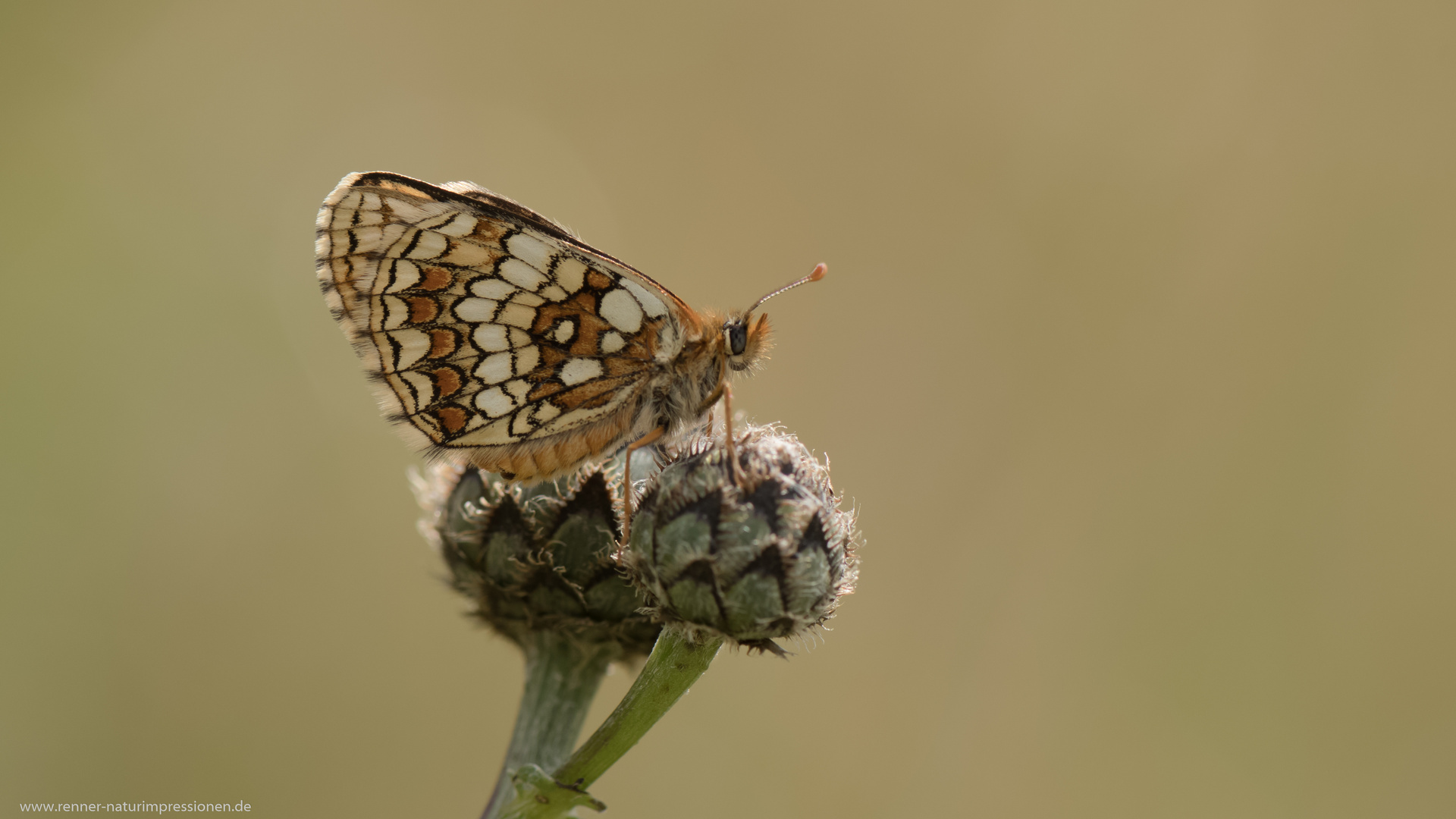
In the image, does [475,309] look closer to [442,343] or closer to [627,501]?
[442,343]

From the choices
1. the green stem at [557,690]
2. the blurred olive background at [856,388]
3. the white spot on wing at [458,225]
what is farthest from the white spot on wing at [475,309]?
the blurred olive background at [856,388]

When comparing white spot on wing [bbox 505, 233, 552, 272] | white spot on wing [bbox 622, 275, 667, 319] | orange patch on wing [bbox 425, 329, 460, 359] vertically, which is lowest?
orange patch on wing [bbox 425, 329, 460, 359]

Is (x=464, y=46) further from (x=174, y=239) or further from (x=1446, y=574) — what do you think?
(x=1446, y=574)

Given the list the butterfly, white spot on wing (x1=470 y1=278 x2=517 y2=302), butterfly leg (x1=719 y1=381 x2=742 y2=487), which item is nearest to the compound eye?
the butterfly

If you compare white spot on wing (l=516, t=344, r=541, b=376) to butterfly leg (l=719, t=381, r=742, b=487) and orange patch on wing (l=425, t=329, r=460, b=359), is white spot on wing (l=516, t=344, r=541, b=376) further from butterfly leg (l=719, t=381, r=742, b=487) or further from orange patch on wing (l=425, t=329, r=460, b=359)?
butterfly leg (l=719, t=381, r=742, b=487)

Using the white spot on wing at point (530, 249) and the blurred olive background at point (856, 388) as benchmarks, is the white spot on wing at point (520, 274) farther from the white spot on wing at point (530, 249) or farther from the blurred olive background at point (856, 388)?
the blurred olive background at point (856, 388)

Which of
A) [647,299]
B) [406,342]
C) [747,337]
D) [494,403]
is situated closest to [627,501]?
[494,403]

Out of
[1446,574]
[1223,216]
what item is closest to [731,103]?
[1223,216]

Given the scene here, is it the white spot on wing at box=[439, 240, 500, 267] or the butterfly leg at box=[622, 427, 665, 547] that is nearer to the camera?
the butterfly leg at box=[622, 427, 665, 547]
